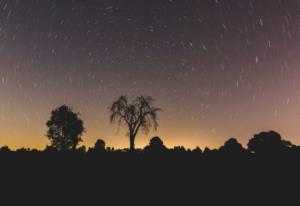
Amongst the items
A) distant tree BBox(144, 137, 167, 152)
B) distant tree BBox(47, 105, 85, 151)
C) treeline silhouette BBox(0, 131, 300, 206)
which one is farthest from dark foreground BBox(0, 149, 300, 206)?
distant tree BBox(47, 105, 85, 151)

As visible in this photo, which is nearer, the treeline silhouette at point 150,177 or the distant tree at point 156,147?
the treeline silhouette at point 150,177

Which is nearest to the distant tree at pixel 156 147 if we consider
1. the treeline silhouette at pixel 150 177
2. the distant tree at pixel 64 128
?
the treeline silhouette at pixel 150 177

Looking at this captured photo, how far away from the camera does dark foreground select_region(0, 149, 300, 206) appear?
1134cm

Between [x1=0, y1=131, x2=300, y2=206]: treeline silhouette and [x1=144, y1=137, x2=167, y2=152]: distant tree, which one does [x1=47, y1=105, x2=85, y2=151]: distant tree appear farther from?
[x1=0, y1=131, x2=300, y2=206]: treeline silhouette

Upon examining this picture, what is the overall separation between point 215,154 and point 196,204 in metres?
4.38

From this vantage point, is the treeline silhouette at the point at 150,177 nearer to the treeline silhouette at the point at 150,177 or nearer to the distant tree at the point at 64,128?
the treeline silhouette at the point at 150,177

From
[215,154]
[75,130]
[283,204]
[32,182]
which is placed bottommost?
[283,204]

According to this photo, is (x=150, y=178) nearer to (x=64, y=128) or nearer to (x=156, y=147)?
(x=156, y=147)

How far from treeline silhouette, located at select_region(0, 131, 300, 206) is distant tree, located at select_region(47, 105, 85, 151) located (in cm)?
2713

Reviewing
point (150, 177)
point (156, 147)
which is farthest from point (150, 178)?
point (156, 147)

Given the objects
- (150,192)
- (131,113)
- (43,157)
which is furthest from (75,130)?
(150,192)

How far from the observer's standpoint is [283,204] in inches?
439

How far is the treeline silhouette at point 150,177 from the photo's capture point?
11383 millimetres

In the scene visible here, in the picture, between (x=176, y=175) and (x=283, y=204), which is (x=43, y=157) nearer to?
(x=176, y=175)
